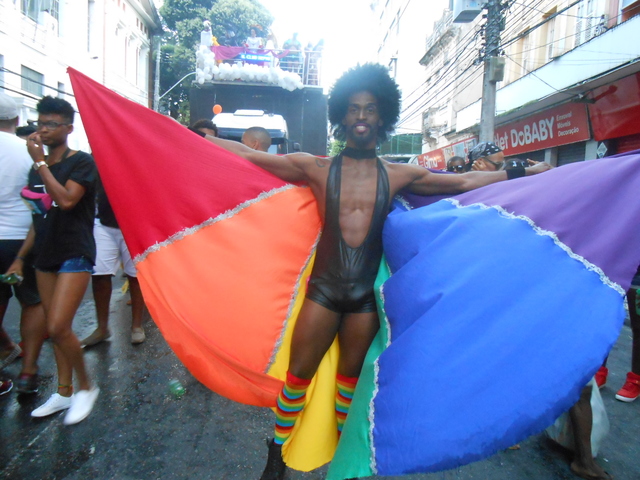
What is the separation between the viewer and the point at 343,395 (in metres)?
2.30

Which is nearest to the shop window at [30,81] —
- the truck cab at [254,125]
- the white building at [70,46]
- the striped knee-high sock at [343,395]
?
the white building at [70,46]

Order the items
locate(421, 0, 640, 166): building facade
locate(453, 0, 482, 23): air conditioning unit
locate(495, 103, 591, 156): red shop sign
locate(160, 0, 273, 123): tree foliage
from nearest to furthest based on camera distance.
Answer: locate(421, 0, 640, 166): building facade → locate(453, 0, 482, 23): air conditioning unit → locate(495, 103, 591, 156): red shop sign → locate(160, 0, 273, 123): tree foliage

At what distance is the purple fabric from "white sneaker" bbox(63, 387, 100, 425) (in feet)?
8.21

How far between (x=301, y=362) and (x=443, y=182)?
1.14m

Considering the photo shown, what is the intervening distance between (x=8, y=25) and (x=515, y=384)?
15164mm

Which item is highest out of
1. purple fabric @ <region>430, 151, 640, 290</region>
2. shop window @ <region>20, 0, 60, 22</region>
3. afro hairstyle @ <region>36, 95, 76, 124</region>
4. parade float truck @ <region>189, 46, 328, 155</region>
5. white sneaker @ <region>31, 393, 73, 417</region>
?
shop window @ <region>20, 0, 60, 22</region>

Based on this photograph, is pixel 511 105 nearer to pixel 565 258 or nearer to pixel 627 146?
pixel 627 146

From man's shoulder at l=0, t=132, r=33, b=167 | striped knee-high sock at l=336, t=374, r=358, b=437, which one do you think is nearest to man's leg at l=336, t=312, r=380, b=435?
striped knee-high sock at l=336, t=374, r=358, b=437

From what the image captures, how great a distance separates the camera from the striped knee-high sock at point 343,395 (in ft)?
7.50

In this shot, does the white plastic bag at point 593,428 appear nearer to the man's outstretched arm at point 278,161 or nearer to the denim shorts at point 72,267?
the man's outstretched arm at point 278,161

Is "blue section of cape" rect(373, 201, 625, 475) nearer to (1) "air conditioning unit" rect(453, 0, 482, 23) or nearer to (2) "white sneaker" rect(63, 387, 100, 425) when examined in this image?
(2) "white sneaker" rect(63, 387, 100, 425)

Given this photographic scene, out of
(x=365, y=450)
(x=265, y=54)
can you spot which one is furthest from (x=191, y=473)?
(x=265, y=54)

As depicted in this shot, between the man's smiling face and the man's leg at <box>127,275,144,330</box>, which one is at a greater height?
the man's smiling face

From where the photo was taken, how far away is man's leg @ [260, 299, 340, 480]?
2219 mm
